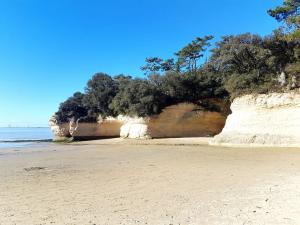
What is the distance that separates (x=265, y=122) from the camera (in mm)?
21266

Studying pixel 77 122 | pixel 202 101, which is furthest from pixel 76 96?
pixel 202 101

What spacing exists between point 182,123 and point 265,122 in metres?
11.8

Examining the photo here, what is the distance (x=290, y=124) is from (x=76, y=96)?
1296 inches

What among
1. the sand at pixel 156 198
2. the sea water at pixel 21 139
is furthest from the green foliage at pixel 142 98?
the sand at pixel 156 198

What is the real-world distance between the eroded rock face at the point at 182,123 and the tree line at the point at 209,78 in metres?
0.77

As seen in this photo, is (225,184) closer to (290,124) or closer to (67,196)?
(67,196)

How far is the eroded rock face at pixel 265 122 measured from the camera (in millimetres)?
19573

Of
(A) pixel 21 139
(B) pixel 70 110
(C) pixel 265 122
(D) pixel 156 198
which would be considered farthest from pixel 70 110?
(D) pixel 156 198

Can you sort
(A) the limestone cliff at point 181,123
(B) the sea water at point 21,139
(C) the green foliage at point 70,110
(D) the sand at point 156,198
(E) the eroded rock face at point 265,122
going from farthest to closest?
(C) the green foliage at point 70,110, (B) the sea water at point 21,139, (A) the limestone cliff at point 181,123, (E) the eroded rock face at point 265,122, (D) the sand at point 156,198

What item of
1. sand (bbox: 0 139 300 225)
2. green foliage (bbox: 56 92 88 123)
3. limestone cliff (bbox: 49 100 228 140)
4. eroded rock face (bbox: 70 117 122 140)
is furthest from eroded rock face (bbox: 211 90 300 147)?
green foliage (bbox: 56 92 88 123)

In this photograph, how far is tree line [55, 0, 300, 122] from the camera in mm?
22562

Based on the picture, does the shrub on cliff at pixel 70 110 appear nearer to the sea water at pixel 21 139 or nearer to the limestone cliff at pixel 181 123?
the sea water at pixel 21 139

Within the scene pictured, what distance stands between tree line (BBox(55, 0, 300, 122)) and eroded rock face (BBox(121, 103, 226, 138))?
77 cm

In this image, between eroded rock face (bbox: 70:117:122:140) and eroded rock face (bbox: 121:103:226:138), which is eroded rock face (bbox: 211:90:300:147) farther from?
eroded rock face (bbox: 70:117:122:140)
